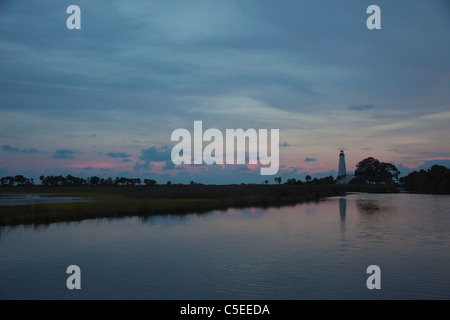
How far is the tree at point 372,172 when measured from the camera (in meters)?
155

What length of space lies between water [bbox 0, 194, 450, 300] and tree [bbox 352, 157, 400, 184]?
424 ft

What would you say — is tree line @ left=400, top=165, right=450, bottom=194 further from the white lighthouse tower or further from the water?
the water

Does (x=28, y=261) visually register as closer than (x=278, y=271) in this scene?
No

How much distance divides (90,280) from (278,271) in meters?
7.92

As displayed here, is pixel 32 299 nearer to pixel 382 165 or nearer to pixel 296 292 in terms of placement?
pixel 296 292

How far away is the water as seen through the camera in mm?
14289

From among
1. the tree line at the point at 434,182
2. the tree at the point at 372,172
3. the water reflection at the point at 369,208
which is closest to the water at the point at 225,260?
the water reflection at the point at 369,208

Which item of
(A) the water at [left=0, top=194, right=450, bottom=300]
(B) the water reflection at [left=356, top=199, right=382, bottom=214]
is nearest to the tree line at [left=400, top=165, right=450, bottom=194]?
(B) the water reflection at [left=356, top=199, right=382, bottom=214]

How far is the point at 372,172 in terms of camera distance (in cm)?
15500

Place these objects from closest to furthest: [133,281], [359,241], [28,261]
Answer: [133,281] → [28,261] → [359,241]

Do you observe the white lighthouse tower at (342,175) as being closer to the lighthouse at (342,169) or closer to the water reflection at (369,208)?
the lighthouse at (342,169)

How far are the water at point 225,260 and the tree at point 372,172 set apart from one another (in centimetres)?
12929
